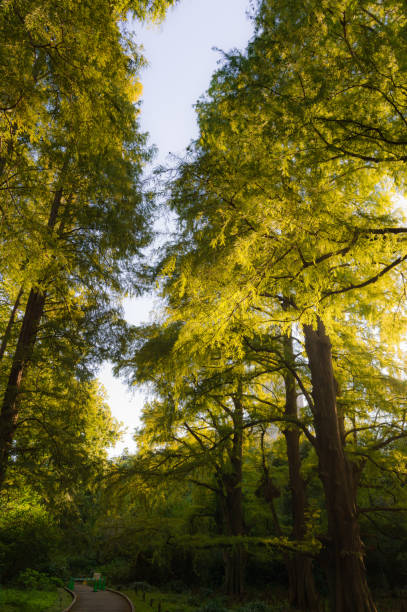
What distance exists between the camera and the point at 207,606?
975cm

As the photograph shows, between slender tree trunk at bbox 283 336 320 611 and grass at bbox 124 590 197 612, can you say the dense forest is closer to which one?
slender tree trunk at bbox 283 336 320 611

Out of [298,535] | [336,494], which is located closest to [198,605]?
[298,535]

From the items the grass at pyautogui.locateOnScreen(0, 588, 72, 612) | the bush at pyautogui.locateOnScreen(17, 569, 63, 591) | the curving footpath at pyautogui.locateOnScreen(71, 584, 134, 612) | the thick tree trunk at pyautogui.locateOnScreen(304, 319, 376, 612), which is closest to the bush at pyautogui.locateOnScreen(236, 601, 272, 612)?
the curving footpath at pyautogui.locateOnScreen(71, 584, 134, 612)

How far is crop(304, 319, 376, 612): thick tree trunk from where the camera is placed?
18.1 feet

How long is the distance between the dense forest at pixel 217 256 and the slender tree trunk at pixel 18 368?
4 centimetres

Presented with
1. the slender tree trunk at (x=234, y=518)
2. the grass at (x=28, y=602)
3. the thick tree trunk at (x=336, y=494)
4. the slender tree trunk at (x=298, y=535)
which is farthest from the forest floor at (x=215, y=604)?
the thick tree trunk at (x=336, y=494)

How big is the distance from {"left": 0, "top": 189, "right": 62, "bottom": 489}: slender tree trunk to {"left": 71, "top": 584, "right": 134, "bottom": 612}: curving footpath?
8384 mm

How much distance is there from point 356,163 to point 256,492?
13.5m

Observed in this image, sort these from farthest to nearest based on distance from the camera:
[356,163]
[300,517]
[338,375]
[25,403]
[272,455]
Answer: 1. [272,455]
2. [300,517]
3. [338,375]
4. [25,403]
5. [356,163]

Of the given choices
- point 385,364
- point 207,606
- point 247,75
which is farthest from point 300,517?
point 247,75

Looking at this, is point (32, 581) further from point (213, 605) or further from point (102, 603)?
point (213, 605)

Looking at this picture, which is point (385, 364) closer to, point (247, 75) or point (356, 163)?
point (356, 163)

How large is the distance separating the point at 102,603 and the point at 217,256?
49.1ft

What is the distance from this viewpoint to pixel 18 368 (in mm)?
7121
